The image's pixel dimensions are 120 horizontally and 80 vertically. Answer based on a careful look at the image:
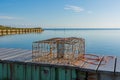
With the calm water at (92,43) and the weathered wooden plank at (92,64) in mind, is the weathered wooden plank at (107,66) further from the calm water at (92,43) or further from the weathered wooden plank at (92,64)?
the calm water at (92,43)

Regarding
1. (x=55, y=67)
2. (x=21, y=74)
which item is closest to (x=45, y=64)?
(x=55, y=67)

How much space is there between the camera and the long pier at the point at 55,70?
10828 mm

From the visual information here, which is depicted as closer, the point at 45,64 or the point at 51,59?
the point at 45,64

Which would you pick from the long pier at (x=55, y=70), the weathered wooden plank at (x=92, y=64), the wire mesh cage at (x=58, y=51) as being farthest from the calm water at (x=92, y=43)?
the long pier at (x=55, y=70)

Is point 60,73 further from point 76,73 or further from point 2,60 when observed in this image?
point 2,60

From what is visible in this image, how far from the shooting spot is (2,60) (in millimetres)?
12734

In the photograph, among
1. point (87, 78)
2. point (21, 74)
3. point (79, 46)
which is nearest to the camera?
point (87, 78)

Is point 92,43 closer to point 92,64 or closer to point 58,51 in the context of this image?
point 58,51

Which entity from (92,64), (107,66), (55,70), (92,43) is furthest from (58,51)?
(92,43)

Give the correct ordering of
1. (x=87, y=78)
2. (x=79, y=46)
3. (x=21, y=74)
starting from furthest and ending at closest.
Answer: (x=79, y=46)
(x=21, y=74)
(x=87, y=78)

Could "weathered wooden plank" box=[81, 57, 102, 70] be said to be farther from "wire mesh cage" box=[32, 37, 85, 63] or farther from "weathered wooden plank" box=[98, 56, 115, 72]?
"wire mesh cage" box=[32, 37, 85, 63]

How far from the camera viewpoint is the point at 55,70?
11625mm

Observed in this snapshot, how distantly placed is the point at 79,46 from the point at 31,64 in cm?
386

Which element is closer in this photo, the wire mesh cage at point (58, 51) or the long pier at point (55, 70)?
the long pier at point (55, 70)
